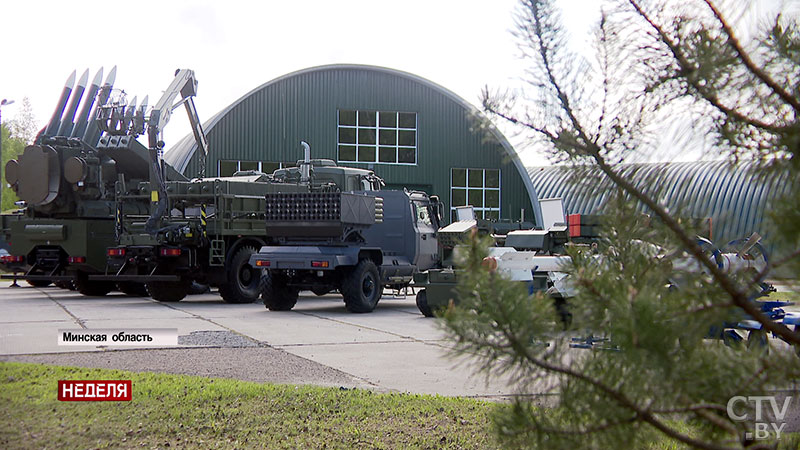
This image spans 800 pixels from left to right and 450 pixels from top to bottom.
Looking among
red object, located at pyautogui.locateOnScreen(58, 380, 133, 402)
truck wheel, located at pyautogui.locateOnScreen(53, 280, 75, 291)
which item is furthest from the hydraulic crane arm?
red object, located at pyautogui.locateOnScreen(58, 380, 133, 402)

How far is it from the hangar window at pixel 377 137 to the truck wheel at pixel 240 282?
15.1 metres

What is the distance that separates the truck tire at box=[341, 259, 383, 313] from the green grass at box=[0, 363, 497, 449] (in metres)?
7.15

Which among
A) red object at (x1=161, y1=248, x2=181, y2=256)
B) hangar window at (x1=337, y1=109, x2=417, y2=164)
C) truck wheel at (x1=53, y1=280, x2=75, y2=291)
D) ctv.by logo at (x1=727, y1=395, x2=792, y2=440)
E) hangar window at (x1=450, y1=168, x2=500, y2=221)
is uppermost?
hangar window at (x1=337, y1=109, x2=417, y2=164)

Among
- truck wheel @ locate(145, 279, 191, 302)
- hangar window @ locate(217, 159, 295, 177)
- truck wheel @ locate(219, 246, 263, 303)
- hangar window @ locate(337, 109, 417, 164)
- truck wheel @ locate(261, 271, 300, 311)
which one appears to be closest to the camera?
truck wheel @ locate(261, 271, 300, 311)

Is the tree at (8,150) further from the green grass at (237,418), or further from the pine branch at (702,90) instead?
the pine branch at (702,90)

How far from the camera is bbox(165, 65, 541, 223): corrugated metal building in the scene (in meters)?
30.0

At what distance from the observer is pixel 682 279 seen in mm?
2078

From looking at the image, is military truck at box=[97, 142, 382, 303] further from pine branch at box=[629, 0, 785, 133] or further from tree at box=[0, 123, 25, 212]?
tree at box=[0, 123, 25, 212]

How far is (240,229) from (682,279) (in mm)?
14217

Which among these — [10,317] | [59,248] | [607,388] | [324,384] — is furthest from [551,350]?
[59,248]

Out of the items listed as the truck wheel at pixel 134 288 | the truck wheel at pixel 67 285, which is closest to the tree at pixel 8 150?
the truck wheel at pixel 67 285

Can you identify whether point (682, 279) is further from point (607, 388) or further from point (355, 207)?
point (355, 207)

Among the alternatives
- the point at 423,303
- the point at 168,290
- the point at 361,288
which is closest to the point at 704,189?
the point at 423,303

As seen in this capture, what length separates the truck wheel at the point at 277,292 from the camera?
1357 centimetres
